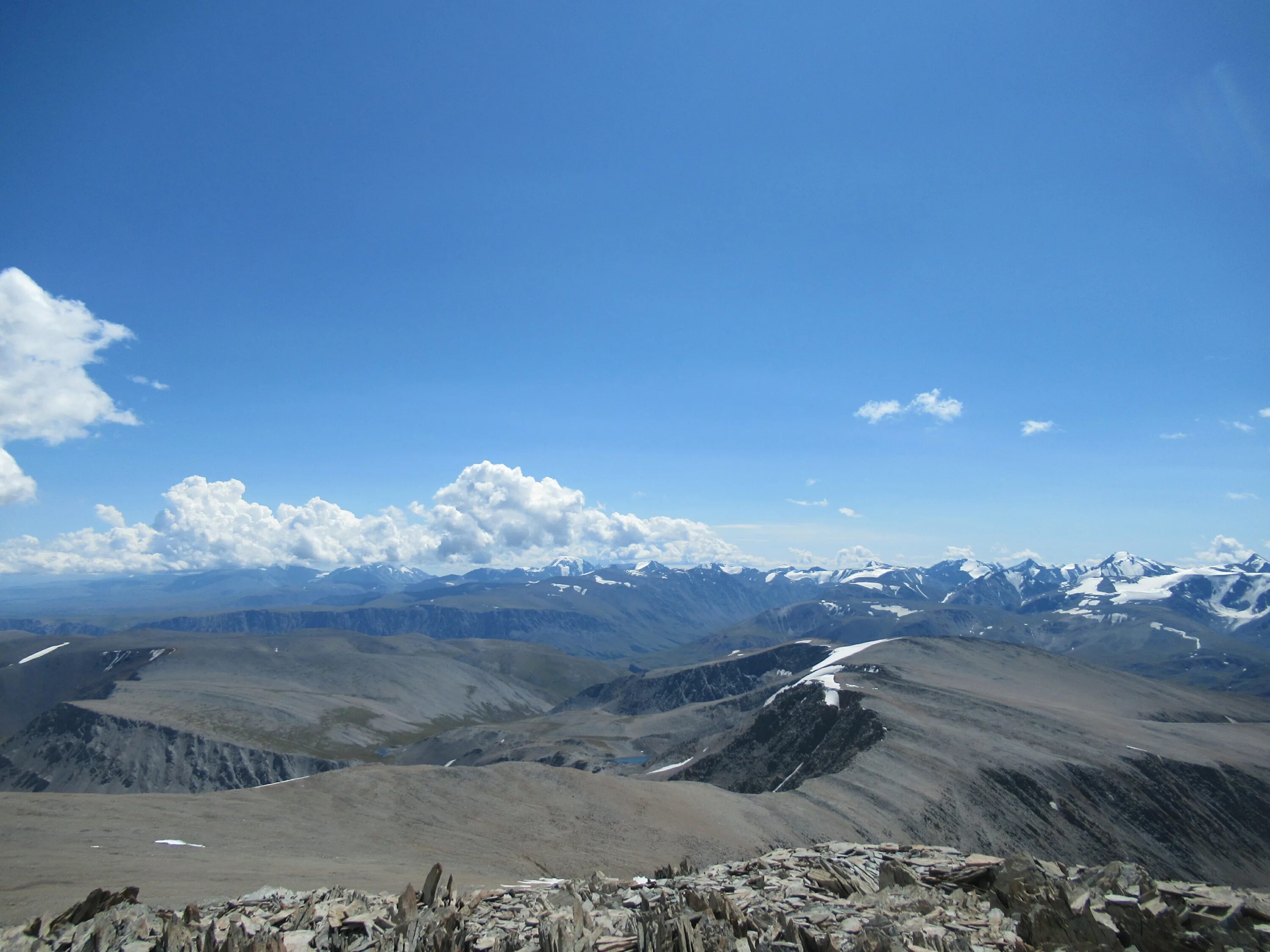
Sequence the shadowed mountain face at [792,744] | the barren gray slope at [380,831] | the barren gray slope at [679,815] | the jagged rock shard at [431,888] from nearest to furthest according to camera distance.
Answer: the jagged rock shard at [431,888] → the barren gray slope at [380,831] → the barren gray slope at [679,815] → the shadowed mountain face at [792,744]

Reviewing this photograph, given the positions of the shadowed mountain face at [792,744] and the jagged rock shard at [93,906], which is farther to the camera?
the shadowed mountain face at [792,744]

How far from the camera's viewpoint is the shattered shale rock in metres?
15.7

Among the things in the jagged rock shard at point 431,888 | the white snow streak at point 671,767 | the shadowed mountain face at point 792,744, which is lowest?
the white snow streak at point 671,767

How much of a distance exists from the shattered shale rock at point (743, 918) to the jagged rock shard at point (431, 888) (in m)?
0.08

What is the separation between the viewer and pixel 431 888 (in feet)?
73.4

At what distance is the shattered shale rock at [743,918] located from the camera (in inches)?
620

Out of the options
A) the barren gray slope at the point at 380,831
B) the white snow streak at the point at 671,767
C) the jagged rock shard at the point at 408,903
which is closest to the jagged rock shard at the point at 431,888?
the jagged rock shard at the point at 408,903

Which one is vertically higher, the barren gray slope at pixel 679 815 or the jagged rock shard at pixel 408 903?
the jagged rock shard at pixel 408 903

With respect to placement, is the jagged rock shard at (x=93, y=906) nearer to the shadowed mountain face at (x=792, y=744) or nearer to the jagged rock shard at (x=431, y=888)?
the jagged rock shard at (x=431, y=888)

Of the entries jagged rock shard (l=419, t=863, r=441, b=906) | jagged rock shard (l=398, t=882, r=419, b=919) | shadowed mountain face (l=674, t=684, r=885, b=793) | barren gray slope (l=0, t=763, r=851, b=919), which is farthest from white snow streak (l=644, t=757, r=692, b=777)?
jagged rock shard (l=398, t=882, r=419, b=919)

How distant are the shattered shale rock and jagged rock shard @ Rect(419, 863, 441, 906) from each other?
0.08 m

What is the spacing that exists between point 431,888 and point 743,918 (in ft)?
36.7

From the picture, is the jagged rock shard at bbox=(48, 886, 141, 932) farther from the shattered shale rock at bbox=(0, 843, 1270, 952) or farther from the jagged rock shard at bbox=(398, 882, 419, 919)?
the jagged rock shard at bbox=(398, 882, 419, 919)

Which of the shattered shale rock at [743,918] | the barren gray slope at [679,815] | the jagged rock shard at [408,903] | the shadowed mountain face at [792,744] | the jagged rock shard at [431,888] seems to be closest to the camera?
the shattered shale rock at [743,918]
